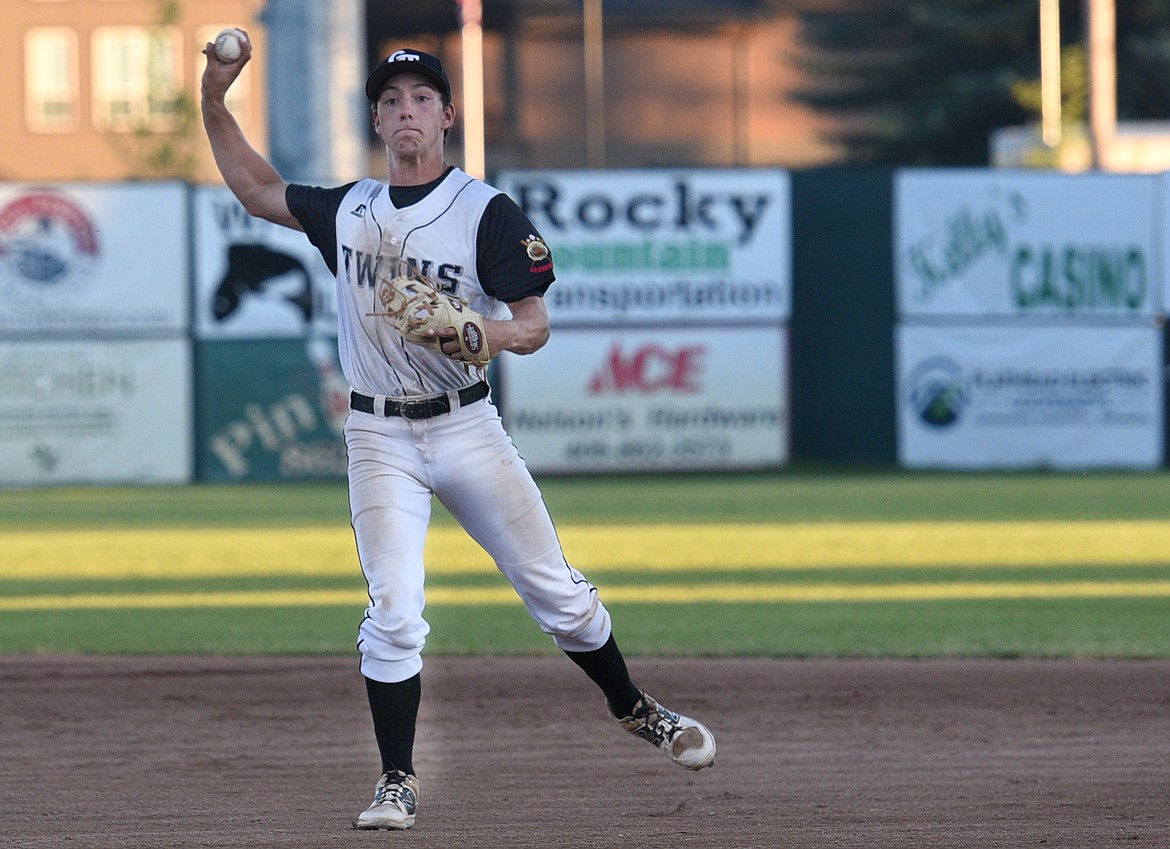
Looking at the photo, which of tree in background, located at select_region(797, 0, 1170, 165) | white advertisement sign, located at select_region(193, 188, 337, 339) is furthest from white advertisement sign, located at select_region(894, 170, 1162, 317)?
tree in background, located at select_region(797, 0, 1170, 165)

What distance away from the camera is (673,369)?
56.6 ft

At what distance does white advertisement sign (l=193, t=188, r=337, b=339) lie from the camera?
672 inches

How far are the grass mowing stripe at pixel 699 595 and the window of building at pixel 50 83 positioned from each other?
37.5m

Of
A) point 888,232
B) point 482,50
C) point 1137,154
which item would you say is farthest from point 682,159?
point 888,232

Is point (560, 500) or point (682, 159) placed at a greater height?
point (682, 159)

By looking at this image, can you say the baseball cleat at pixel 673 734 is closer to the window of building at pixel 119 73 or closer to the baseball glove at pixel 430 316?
the baseball glove at pixel 430 316

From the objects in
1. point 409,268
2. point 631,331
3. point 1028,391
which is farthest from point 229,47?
point 1028,391

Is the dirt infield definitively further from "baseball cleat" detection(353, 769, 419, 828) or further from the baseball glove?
the baseball glove

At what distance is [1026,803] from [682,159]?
134 ft

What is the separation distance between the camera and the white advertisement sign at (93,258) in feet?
55.9

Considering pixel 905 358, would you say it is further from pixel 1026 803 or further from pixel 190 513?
pixel 1026 803

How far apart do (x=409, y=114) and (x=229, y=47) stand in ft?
2.04

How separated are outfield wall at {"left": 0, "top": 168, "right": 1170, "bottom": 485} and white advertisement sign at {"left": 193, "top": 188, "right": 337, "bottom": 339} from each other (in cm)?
2

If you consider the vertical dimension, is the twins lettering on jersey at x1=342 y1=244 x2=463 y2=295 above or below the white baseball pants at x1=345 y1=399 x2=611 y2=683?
above
